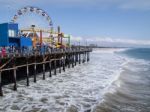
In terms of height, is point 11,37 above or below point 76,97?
above

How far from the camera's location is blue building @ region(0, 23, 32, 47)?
32344 millimetres

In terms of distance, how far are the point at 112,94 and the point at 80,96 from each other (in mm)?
3223

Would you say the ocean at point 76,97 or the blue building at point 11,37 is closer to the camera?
the ocean at point 76,97

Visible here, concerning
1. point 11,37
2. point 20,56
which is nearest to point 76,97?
point 20,56

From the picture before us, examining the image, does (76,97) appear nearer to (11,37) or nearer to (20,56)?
(20,56)

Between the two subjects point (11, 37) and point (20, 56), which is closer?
point (20, 56)

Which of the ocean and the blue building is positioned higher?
the blue building

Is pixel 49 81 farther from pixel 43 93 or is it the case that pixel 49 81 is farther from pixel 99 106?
pixel 99 106

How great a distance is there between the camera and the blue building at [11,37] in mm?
32344

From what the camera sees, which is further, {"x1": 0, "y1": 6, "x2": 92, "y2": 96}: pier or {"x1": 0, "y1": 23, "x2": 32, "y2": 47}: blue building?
{"x1": 0, "y1": 23, "x2": 32, "y2": 47}: blue building

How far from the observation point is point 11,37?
3422cm

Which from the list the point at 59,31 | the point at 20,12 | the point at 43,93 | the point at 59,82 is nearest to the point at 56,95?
the point at 43,93

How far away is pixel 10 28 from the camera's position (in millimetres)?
34969

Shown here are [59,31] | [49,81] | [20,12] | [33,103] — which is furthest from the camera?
[59,31]
